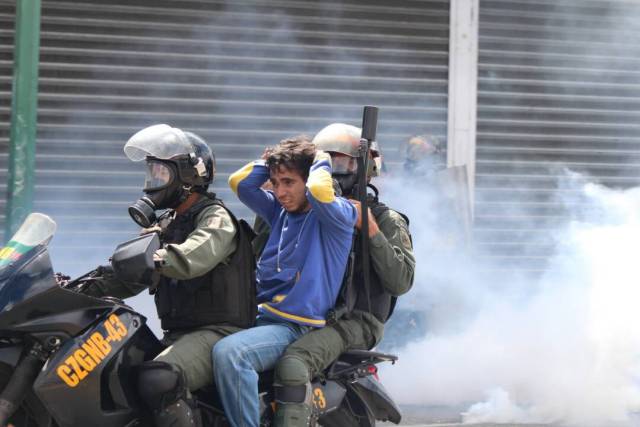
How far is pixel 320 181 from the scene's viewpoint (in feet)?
13.4

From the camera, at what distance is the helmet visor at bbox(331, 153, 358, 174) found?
15.0 feet

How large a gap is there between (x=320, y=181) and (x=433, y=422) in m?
3.43

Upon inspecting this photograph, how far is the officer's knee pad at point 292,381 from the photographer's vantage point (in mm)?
4004

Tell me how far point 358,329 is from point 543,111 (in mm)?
6608

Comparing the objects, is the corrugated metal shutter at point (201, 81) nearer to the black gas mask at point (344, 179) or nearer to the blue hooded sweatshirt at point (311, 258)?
the black gas mask at point (344, 179)

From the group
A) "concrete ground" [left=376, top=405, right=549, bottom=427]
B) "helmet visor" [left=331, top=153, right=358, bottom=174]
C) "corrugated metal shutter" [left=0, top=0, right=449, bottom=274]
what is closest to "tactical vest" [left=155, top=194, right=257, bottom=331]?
"helmet visor" [left=331, top=153, right=358, bottom=174]

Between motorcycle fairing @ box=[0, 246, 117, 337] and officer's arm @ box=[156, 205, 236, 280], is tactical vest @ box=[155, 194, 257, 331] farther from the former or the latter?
motorcycle fairing @ box=[0, 246, 117, 337]

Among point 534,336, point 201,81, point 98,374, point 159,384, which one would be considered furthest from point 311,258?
point 201,81

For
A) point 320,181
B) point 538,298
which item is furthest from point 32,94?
point 538,298

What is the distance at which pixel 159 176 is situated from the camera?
4.15 metres

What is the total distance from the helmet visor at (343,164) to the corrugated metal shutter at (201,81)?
209 inches

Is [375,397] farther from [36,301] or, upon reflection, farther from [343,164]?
[36,301]

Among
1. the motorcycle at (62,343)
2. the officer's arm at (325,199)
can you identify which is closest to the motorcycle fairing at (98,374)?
the motorcycle at (62,343)

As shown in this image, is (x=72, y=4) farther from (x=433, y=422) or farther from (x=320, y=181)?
(x=320, y=181)
